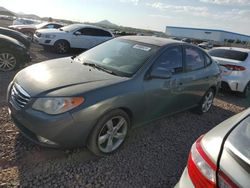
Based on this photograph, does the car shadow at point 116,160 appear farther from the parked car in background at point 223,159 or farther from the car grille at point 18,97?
the parked car in background at point 223,159

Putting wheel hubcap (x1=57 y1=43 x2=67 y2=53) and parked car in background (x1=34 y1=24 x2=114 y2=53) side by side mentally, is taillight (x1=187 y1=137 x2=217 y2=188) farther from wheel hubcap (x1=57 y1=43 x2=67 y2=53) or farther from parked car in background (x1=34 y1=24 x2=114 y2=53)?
wheel hubcap (x1=57 y1=43 x2=67 y2=53)

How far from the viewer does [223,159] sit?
1711 millimetres

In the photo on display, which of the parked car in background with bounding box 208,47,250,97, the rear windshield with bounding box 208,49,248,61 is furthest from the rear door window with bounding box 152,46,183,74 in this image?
the rear windshield with bounding box 208,49,248,61

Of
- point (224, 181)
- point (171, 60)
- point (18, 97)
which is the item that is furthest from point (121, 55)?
point (224, 181)

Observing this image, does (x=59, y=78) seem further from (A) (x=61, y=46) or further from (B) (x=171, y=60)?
(A) (x=61, y=46)

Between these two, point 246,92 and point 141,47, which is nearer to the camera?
point 141,47

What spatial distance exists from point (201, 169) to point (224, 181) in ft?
0.74

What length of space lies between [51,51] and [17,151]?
398 inches

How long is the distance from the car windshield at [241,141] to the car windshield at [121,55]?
6.71 feet

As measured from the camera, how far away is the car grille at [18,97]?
3294mm

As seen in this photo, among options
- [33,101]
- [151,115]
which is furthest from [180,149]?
[33,101]

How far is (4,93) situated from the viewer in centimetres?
565

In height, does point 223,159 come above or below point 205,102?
above

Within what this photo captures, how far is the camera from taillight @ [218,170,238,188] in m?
1.57
